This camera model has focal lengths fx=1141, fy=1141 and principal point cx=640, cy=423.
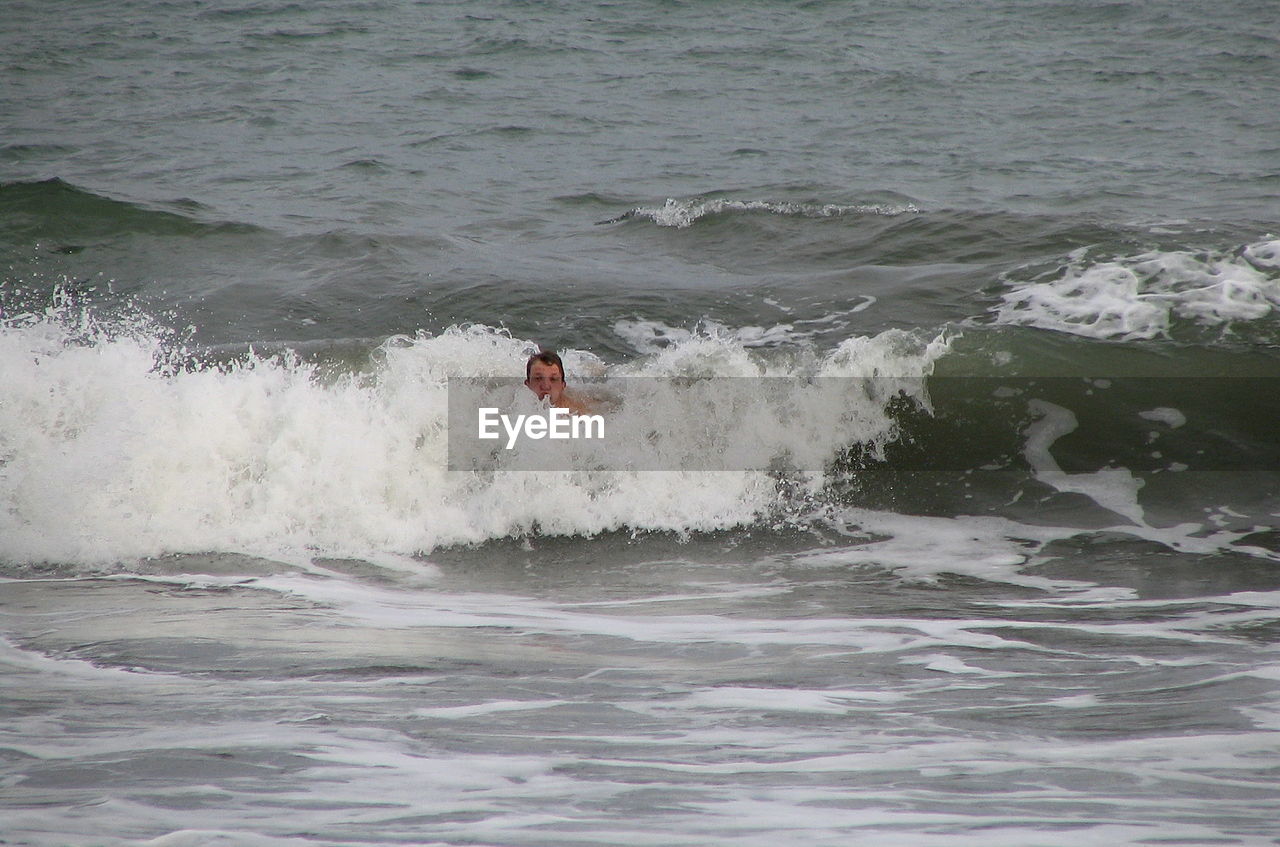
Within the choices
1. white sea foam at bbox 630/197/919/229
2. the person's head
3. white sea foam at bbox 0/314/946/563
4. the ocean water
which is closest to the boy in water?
the person's head

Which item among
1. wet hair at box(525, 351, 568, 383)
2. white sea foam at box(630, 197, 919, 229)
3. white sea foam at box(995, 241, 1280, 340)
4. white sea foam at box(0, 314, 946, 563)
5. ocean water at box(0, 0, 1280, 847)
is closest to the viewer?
ocean water at box(0, 0, 1280, 847)

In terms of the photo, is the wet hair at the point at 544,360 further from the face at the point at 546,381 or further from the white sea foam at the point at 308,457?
the white sea foam at the point at 308,457

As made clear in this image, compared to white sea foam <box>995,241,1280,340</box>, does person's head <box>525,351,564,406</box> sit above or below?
below

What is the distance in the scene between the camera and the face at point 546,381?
7492 millimetres

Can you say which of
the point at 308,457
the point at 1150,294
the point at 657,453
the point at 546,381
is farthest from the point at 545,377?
the point at 1150,294

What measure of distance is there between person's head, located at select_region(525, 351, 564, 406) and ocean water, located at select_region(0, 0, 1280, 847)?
0.46m

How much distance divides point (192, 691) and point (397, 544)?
9.25ft

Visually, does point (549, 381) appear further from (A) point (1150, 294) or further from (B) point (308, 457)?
(A) point (1150, 294)

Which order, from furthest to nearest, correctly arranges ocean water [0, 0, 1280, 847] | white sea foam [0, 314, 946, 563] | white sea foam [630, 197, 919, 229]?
white sea foam [630, 197, 919, 229]
white sea foam [0, 314, 946, 563]
ocean water [0, 0, 1280, 847]

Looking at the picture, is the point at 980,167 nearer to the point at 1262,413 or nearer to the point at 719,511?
the point at 1262,413

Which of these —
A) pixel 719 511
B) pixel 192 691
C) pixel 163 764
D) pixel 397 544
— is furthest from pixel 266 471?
pixel 163 764

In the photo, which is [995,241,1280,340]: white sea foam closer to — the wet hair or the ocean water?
the ocean water

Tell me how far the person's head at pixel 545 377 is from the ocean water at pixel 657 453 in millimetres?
459

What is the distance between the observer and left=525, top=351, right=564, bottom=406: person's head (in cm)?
748
